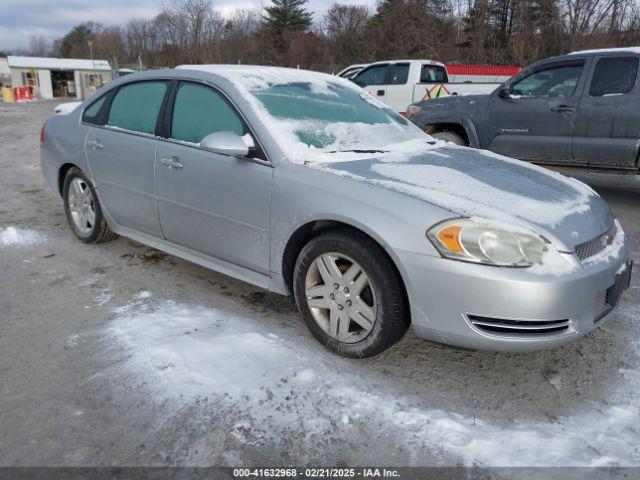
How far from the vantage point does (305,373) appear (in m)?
2.63

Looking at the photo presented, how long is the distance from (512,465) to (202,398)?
4.45ft

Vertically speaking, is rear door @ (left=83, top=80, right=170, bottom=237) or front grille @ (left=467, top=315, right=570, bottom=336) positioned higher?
rear door @ (left=83, top=80, right=170, bottom=237)

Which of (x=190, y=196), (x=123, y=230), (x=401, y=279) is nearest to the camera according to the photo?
(x=401, y=279)

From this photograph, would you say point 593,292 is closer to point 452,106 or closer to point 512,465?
point 512,465

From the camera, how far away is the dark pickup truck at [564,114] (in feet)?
19.5

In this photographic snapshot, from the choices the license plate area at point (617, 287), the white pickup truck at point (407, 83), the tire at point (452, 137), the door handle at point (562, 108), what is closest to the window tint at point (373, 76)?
the white pickup truck at point (407, 83)

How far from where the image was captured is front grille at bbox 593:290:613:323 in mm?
2477

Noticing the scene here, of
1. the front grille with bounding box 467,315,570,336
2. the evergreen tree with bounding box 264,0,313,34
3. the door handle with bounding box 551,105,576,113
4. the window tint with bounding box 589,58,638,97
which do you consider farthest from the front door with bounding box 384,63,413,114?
the evergreen tree with bounding box 264,0,313,34

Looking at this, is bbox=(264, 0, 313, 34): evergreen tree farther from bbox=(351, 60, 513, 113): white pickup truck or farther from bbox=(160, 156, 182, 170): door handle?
bbox=(160, 156, 182, 170): door handle

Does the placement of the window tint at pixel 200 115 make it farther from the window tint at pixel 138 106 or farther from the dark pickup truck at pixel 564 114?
the dark pickup truck at pixel 564 114

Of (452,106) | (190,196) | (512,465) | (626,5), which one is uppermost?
(626,5)

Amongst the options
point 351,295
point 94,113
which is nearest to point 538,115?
point 351,295

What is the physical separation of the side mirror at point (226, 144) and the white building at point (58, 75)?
54953 mm

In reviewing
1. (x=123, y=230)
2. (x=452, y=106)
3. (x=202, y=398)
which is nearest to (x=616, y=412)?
(x=202, y=398)
